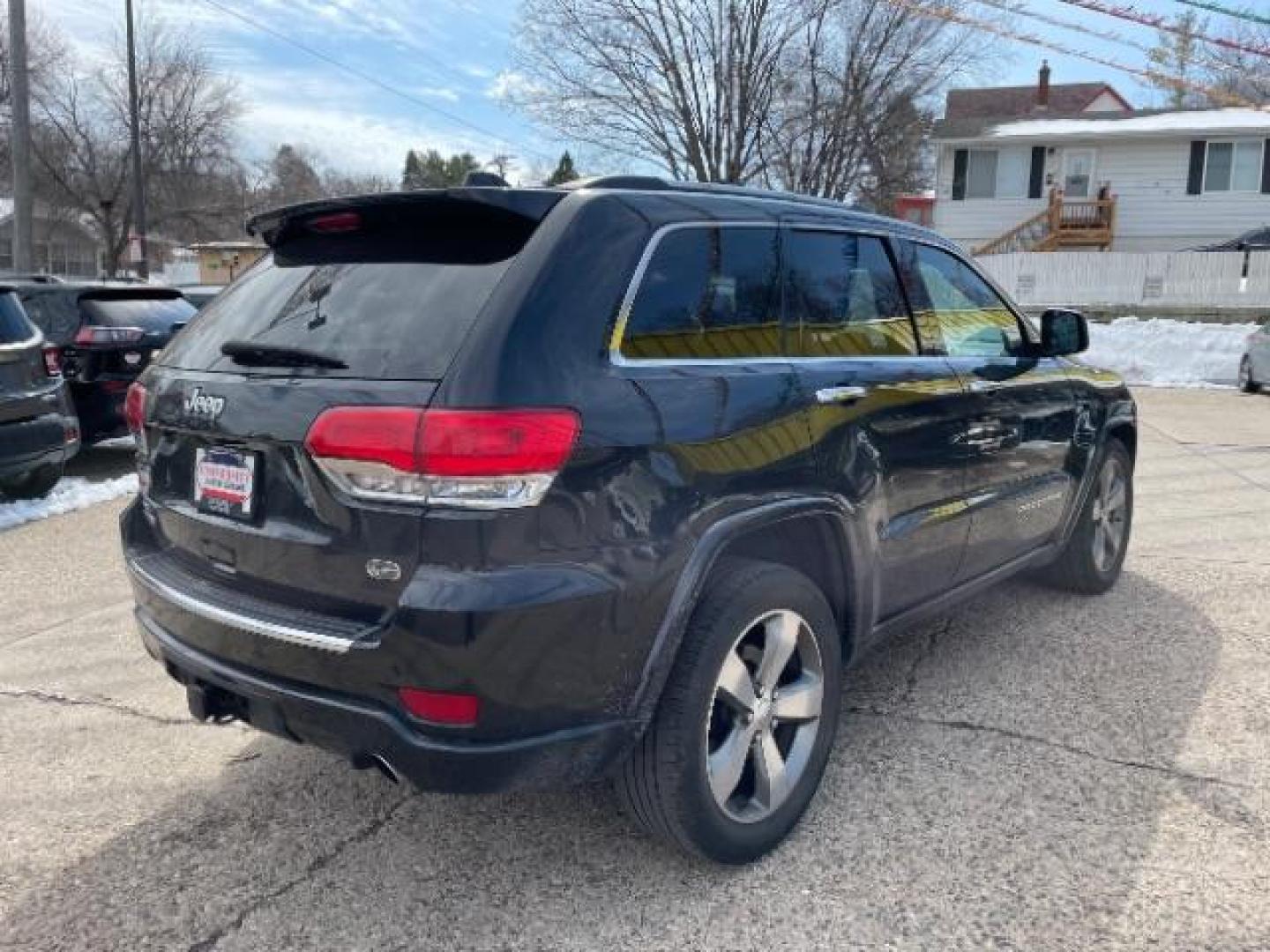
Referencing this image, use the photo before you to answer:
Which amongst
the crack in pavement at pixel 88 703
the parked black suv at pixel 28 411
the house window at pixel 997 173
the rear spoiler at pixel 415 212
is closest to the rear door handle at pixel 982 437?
the rear spoiler at pixel 415 212

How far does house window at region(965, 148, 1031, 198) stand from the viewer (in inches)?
1179

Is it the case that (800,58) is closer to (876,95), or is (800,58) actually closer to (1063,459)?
(876,95)

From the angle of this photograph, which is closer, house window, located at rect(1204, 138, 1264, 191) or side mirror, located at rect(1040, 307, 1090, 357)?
side mirror, located at rect(1040, 307, 1090, 357)

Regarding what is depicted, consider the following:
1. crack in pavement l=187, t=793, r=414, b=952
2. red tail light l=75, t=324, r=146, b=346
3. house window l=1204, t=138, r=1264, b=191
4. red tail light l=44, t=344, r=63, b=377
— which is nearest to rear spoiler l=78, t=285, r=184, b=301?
red tail light l=75, t=324, r=146, b=346

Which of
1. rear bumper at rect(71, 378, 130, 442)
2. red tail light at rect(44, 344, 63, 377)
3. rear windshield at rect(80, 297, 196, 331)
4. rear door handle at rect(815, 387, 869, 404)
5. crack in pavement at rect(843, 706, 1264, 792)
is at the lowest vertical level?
crack in pavement at rect(843, 706, 1264, 792)

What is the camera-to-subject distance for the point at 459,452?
2.21 meters

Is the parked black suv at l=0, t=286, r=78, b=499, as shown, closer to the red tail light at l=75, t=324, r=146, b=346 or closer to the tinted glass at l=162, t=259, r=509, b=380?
the red tail light at l=75, t=324, r=146, b=346

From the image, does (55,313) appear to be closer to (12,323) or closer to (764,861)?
(12,323)

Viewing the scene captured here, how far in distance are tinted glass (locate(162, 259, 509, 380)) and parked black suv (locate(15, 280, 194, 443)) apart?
20.7ft

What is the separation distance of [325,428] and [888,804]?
2001 mm

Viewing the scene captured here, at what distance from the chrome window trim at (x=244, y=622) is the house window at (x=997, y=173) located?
3094cm

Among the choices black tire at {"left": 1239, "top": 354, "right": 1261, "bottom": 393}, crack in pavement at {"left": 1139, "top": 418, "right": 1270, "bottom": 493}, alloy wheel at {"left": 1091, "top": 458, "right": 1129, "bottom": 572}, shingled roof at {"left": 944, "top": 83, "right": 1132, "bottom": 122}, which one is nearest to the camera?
alloy wheel at {"left": 1091, "top": 458, "right": 1129, "bottom": 572}

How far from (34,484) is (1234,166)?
101 ft

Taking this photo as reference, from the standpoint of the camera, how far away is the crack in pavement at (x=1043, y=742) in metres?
3.29
